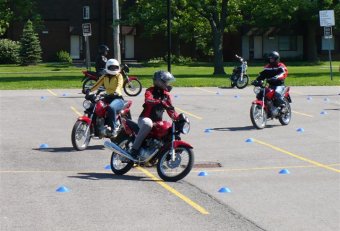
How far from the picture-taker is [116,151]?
1120 centimetres

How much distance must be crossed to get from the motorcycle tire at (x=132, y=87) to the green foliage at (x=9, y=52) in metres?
34.8

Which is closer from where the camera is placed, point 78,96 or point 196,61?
point 78,96

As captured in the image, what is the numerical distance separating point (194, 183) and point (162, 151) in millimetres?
681

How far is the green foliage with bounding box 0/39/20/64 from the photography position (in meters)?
59.8

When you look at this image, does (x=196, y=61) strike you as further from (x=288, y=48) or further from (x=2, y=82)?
(x=2, y=82)

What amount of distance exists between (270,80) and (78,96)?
9.75 meters

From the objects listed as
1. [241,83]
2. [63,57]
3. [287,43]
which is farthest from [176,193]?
[287,43]

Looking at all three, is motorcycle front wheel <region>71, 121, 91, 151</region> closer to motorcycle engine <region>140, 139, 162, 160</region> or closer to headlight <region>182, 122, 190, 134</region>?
motorcycle engine <region>140, 139, 162, 160</region>

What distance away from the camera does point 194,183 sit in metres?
10.6

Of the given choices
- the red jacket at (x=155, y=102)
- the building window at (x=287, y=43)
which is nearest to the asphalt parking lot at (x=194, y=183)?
the red jacket at (x=155, y=102)

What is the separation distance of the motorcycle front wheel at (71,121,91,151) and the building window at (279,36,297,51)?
58.0m

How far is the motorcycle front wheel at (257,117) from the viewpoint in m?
17.5

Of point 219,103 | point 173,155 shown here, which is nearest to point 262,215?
point 173,155

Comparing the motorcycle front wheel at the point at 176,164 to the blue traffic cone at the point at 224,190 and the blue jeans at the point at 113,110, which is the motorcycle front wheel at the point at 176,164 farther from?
the blue jeans at the point at 113,110
